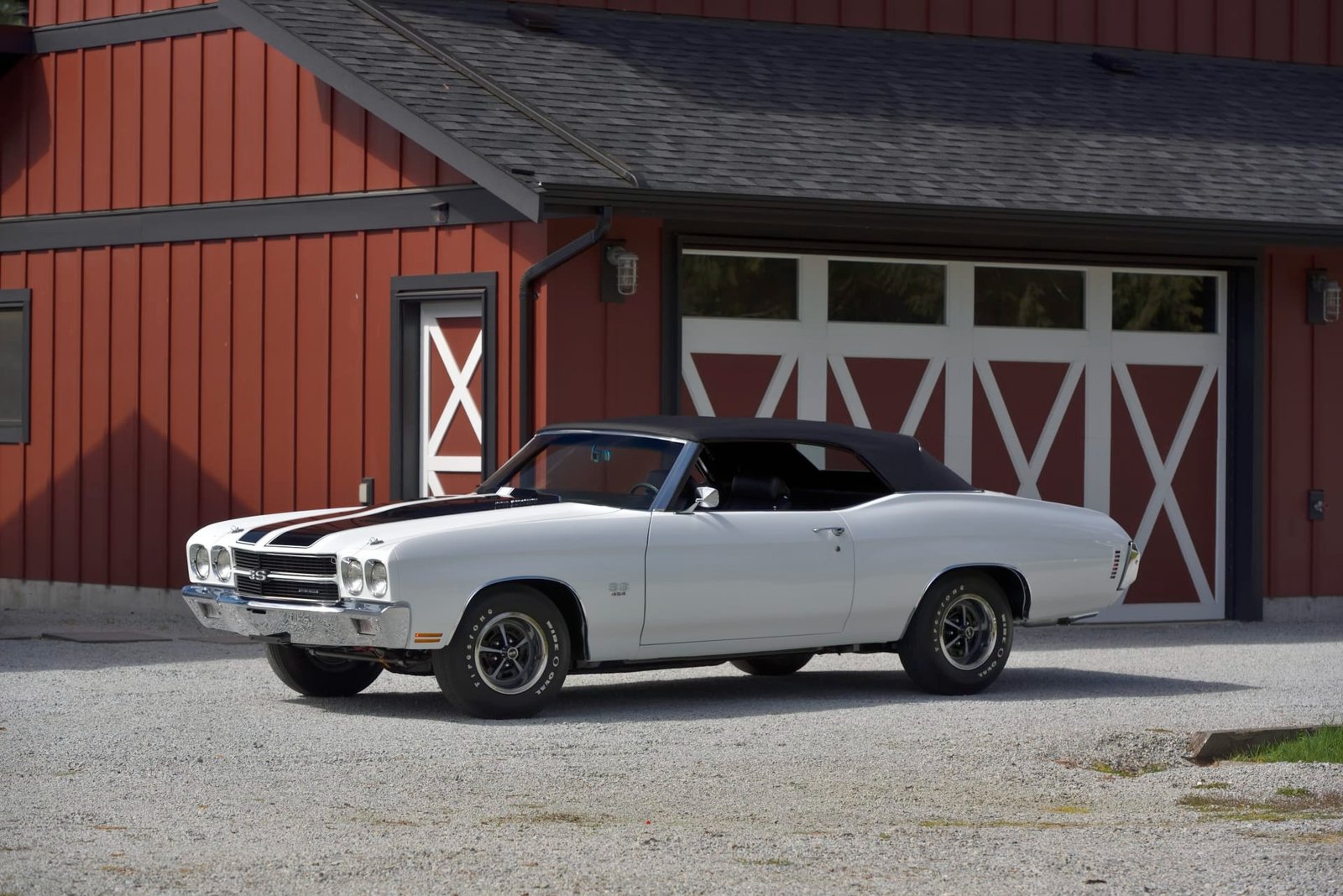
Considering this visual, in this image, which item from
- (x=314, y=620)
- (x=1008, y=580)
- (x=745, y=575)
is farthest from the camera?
(x=1008, y=580)

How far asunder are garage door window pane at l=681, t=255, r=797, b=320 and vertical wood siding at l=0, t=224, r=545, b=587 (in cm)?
130

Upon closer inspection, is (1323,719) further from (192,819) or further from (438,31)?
(438,31)

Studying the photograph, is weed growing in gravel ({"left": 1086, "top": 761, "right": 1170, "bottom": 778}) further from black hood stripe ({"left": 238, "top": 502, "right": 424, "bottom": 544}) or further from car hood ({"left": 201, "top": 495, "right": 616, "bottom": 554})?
black hood stripe ({"left": 238, "top": 502, "right": 424, "bottom": 544})

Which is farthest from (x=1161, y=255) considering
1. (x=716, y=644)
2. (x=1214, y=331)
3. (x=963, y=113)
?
(x=716, y=644)

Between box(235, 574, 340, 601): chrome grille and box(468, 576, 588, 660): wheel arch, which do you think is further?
box(468, 576, 588, 660): wheel arch

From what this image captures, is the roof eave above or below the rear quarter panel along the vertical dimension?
above

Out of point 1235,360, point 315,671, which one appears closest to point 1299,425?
point 1235,360

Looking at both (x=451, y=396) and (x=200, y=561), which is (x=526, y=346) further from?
(x=200, y=561)

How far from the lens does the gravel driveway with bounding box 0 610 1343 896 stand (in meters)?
6.31

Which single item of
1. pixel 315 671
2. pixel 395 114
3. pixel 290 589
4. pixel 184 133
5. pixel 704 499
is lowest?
pixel 315 671

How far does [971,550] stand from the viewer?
1087cm

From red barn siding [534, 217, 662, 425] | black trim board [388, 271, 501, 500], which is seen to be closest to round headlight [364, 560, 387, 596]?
red barn siding [534, 217, 662, 425]

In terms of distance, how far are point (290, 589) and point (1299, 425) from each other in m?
9.07

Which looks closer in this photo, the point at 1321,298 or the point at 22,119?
the point at 1321,298
